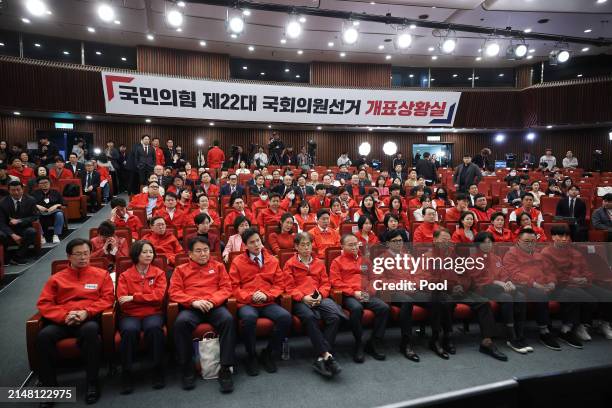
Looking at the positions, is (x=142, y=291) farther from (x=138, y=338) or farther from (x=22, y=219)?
(x=22, y=219)

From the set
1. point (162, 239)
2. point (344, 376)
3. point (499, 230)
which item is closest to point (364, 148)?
point (499, 230)

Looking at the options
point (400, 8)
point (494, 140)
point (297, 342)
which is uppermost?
point (400, 8)

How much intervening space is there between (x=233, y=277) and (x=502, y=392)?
228 centimetres

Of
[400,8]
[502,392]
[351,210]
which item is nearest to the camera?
[502,392]

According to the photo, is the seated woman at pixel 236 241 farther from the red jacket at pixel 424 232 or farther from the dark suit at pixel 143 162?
the dark suit at pixel 143 162

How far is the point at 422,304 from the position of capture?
2.88 metres

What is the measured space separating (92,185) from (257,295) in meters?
5.26

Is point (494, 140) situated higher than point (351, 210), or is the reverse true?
point (494, 140)

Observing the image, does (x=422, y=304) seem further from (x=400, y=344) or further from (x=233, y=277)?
(x=233, y=277)

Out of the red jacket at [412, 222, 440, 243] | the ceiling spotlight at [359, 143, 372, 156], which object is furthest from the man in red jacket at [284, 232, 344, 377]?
the ceiling spotlight at [359, 143, 372, 156]

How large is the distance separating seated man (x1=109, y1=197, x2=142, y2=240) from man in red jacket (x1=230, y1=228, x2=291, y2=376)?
1848mm

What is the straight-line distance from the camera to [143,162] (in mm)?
6660

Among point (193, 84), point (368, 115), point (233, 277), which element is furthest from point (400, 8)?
point (233, 277)

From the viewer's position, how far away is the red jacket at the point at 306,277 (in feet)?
9.22
